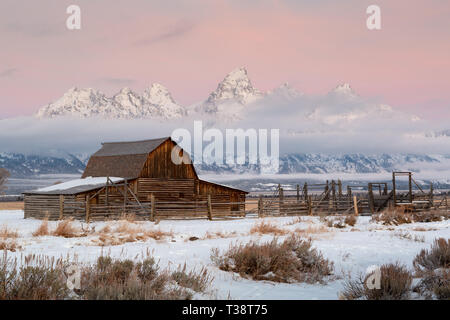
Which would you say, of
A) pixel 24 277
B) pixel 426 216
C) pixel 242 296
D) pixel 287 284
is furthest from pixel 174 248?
pixel 426 216

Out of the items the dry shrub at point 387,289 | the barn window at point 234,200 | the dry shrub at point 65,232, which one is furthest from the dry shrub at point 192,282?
the barn window at point 234,200

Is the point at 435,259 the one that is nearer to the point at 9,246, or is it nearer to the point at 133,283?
the point at 133,283

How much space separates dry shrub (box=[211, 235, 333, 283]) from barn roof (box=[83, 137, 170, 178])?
25.3m

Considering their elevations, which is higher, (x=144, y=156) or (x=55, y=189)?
(x=144, y=156)

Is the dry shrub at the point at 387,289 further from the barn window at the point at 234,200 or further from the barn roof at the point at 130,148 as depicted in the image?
the barn window at the point at 234,200

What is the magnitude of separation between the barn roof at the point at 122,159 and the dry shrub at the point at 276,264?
83.1ft

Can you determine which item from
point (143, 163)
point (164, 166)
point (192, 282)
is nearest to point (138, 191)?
point (143, 163)

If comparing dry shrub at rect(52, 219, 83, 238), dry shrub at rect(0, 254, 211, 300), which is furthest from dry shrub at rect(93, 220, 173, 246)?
dry shrub at rect(0, 254, 211, 300)

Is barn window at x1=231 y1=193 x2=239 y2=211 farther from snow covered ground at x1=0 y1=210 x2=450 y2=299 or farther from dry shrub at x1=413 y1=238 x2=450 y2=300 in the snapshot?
dry shrub at x1=413 y1=238 x2=450 y2=300

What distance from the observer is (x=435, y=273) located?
8.30 m

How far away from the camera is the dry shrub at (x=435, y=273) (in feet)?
23.3

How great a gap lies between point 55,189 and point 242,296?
94.6 ft

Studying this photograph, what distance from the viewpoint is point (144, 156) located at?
3506 cm
